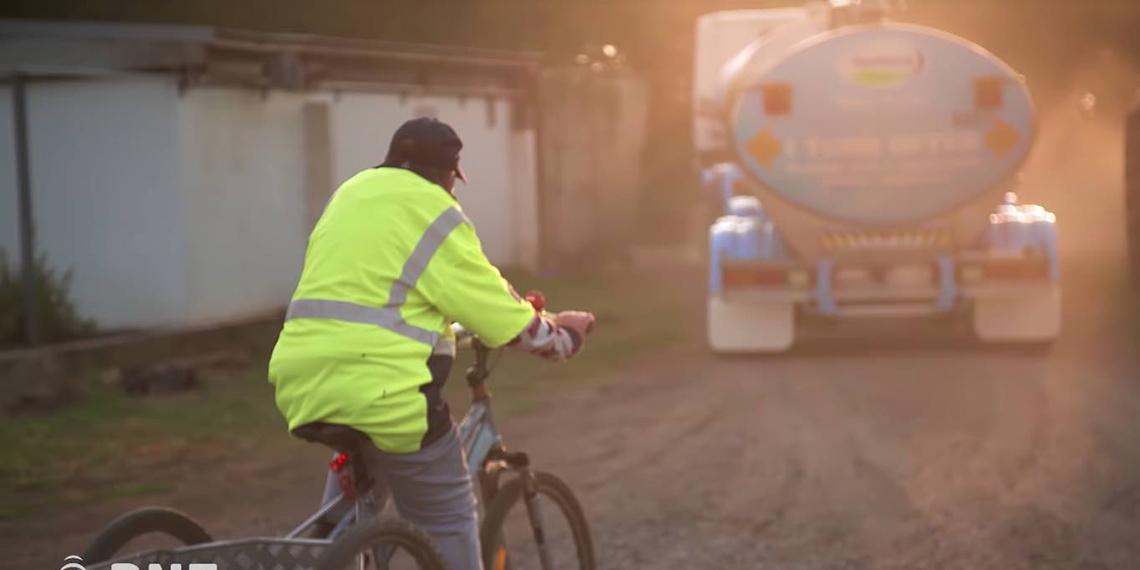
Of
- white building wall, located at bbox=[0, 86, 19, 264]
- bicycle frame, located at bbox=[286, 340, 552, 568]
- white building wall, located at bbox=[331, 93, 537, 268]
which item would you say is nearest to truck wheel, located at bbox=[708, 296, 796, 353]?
white building wall, located at bbox=[331, 93, 537, 268]

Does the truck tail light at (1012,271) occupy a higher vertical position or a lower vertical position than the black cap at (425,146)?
lower

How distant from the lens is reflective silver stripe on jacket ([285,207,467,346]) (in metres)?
4.80

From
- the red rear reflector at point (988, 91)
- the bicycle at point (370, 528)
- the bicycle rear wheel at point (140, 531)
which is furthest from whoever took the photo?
the red rear reflector at point (988, 91)

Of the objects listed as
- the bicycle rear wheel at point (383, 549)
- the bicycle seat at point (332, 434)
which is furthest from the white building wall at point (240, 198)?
the bicycle rear wheel at point (383, 549)

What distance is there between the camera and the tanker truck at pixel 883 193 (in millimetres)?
14328

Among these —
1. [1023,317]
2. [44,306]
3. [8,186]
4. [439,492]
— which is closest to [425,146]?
[439,492]

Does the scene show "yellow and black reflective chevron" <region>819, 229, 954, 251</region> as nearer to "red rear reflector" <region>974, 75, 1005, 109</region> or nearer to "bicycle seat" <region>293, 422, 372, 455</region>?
"red rear reflector" <region>974, 75, 1005, 109</region>

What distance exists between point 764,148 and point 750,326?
1514mm

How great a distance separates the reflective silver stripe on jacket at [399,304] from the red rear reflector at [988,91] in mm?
10075

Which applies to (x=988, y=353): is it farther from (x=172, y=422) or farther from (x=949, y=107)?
(x=172, y=422)

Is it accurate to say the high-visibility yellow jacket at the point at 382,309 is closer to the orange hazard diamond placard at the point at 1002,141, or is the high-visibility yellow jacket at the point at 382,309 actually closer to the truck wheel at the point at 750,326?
the orange hazard diamond placard at the point at 1002,141

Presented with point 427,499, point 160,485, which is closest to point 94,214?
point 160,485

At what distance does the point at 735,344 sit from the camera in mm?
15086

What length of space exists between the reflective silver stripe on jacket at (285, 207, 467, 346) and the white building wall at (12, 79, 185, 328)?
11.4 metres
